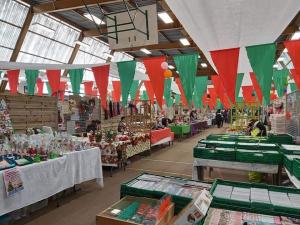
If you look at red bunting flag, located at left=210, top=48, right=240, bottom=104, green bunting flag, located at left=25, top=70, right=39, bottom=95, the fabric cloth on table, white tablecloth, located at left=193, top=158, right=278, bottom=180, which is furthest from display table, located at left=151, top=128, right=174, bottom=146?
red bunting flag, located at left=210, top=48, right=240, bottom=104

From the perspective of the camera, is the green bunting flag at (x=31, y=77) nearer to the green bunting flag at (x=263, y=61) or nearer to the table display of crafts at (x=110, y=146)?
the table display of crafts at (x=110, y=146)

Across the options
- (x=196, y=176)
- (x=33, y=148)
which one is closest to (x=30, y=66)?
(x=33, y=148)

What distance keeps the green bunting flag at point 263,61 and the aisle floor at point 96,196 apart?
7.93 ft

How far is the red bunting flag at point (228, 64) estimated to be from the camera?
4.54 m

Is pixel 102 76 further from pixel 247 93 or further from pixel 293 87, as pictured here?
pixel 293 87

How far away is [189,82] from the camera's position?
5574 mm

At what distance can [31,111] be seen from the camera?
682cm

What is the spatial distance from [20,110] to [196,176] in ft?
15.4

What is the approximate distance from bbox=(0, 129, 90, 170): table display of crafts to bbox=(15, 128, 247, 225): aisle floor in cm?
82

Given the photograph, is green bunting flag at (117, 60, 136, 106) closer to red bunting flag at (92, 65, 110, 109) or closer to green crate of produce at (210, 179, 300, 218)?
red bunting flag at (92, 65, 110, 109)

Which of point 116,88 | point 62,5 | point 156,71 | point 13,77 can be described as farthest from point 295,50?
point 62,5

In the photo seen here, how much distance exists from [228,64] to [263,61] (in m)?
0.57

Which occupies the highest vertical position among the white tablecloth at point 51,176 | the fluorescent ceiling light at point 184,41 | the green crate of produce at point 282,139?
the fluorescent ceiling light at point 184,41

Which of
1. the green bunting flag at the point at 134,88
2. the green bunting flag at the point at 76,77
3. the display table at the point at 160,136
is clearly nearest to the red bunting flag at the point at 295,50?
the green bunting flag at the point at 76,77
